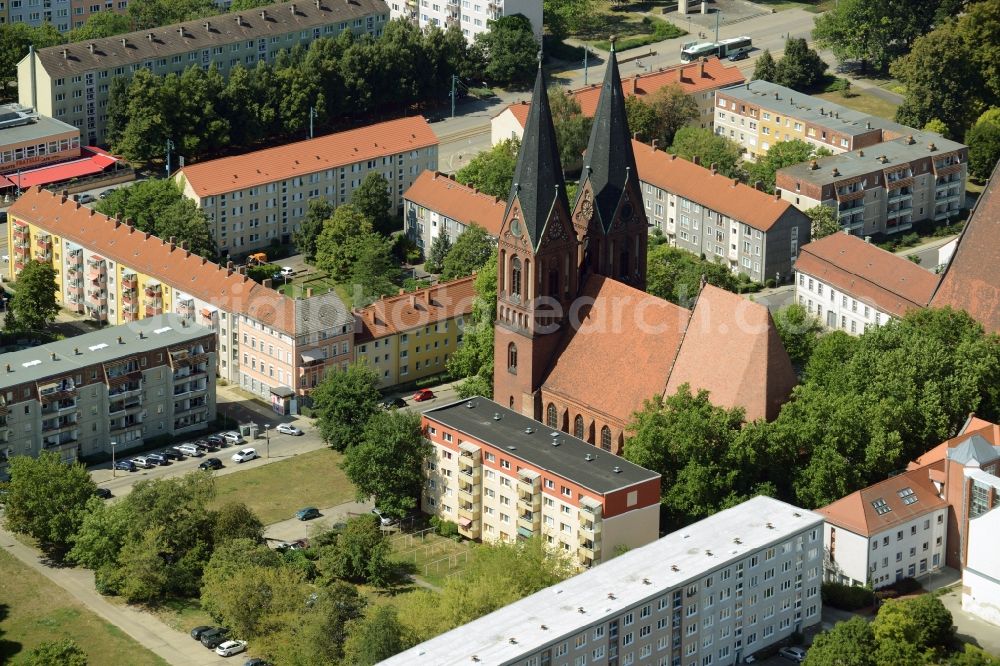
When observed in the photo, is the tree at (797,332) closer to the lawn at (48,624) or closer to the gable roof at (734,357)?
the gable roof at (734,357)

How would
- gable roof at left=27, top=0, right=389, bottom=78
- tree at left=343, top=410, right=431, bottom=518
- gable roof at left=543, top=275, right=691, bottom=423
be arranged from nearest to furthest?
1. gable roof at left=543, top=275, right=691, bottom=423
2. tree at left=343, top=410, right=431, bottom=518
3. gable roof at left=27, top=0, right=389, bottom=78

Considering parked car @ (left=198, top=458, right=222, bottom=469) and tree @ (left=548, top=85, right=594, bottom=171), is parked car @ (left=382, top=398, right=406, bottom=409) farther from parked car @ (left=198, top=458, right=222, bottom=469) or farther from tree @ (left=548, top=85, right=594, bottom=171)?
tree @ (left=548, top=85, right=594, bottom=171)

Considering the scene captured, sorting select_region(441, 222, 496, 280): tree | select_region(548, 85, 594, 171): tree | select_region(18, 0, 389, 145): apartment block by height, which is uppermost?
select_region(18, 0, 389, 145): apartment block

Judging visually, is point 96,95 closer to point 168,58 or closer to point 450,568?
point 168,58

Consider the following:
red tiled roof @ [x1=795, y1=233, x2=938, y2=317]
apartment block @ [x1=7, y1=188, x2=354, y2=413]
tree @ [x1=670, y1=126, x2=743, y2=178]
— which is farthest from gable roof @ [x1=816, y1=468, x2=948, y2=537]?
tree @ [x1=670, y1=126, x2=743, y2=178]

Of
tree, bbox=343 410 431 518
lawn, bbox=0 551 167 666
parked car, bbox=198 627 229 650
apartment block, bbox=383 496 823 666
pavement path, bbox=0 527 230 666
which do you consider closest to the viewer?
apartment block, bbox=383 496 823 666

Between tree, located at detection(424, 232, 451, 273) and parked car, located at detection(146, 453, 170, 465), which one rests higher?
tree, located at detection(424, 232, 451, 273)

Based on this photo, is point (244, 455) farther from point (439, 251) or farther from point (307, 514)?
point (439, 251)
